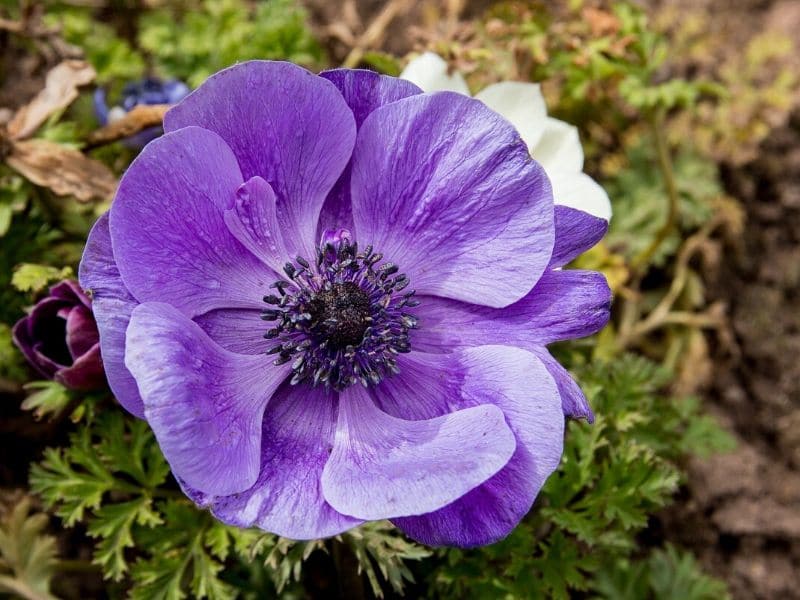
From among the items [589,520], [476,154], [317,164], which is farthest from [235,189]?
[589,520]

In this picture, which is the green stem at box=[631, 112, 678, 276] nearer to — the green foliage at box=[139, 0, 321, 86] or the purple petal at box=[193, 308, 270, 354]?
the green foliage at box=[139, 0, 321, 86]

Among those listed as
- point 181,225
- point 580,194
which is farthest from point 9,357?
point 580,194

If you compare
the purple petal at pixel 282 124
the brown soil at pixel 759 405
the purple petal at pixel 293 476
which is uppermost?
the purple petal at pixel 282 124

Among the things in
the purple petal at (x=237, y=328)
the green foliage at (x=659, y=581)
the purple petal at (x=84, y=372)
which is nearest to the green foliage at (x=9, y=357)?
the purple petal at (x=84, y=372)

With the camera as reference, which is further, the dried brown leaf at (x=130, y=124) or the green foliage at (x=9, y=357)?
the dried brown leaf at (x=130, y=124)

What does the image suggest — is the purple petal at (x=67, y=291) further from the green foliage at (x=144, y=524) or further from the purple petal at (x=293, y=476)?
the purple petal at (x=293, y=476)
